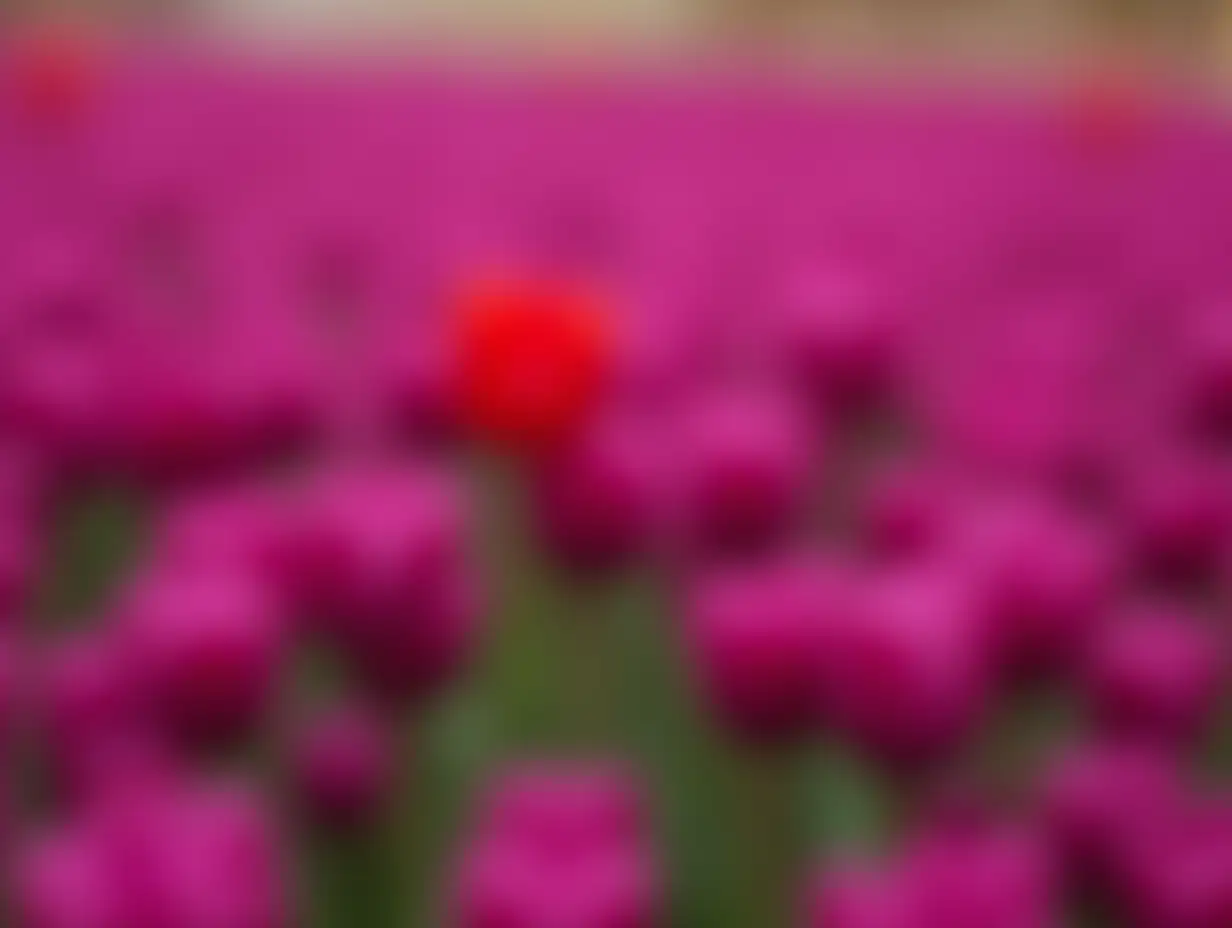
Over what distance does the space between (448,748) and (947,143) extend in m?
0.87

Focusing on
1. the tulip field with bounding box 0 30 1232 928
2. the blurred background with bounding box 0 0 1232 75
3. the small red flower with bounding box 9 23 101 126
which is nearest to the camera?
the tulip field with bounding box 0 30 1232 928

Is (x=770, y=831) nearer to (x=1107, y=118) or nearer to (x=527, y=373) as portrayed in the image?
(x=527, y=373)

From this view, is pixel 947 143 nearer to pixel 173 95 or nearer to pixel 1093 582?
pixel 173 95

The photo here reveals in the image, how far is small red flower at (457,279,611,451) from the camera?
1.09ft

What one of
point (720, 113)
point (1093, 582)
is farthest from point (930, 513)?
point (720, 113)

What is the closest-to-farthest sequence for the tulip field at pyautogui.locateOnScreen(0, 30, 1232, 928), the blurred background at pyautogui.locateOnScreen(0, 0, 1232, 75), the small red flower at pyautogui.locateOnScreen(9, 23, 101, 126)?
the tulip field at pyautogui.locateOnScreen(0, 30, 1232, 928) → the small red flower at pyautogui.locateOnScreen(9, 23, 101, 126) → the blurred background at pyautogui.locateOnScreen(0, 0, 1232, 75)

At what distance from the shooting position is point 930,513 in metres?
0.31

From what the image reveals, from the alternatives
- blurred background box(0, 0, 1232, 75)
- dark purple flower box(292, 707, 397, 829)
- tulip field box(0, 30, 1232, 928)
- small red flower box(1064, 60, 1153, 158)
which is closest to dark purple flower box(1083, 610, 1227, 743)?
tulip field box(0, 30, 1232, 928)

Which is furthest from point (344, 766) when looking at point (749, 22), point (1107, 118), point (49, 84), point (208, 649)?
point (749, 22)

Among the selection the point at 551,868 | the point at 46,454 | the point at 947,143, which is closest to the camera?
the point at 551,868

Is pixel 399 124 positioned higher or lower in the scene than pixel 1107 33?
lower

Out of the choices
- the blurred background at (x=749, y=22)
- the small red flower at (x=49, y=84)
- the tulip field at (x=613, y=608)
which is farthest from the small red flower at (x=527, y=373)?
the blurred background at (x=749, y=22)

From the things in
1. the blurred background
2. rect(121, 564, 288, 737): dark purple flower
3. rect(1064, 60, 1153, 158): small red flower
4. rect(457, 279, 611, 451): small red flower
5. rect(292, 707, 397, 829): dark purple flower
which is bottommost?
rect(292, 707, 397, 829): dark purple flower

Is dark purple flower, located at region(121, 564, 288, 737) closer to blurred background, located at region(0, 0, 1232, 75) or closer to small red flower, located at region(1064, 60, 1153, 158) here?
small red flower, located at region(1064, 60, 1153, 158)
